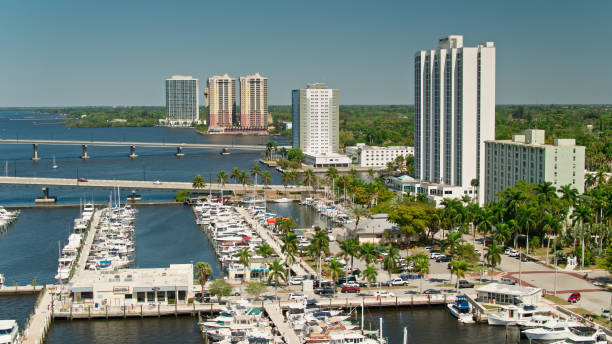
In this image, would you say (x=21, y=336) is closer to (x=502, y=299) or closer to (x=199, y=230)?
(x=502, y=299)

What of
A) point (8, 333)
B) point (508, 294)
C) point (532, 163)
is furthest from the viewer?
point (532, 163)

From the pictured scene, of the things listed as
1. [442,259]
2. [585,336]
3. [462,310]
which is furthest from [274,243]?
[585,336]

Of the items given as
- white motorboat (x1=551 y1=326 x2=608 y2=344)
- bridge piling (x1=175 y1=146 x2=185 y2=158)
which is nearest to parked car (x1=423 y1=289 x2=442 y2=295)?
white motorboat (x1=551 y1=326 x2=608 y2=344)

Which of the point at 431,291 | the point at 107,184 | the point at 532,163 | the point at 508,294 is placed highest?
the point at 532,163

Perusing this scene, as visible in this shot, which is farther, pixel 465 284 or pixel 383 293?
pixel 465 284

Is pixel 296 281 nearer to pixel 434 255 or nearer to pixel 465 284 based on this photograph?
pixel 465 284
